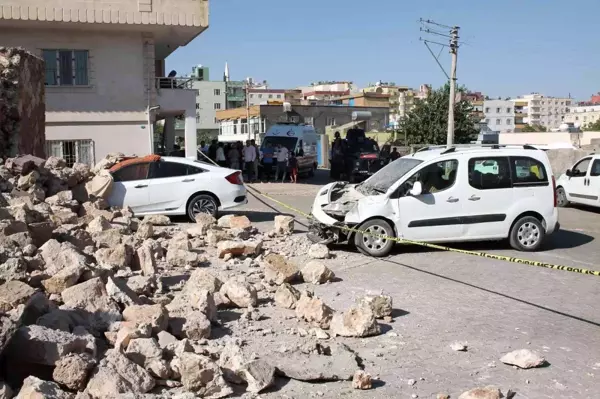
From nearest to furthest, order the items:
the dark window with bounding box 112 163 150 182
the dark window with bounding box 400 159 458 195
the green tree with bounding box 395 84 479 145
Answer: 1. the dark window with bounding box 400 159 458 195
2. the dark window with bounding box 112 163 150 182
3. the green tree with bounding box 395 84 479 145

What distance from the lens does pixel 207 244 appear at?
35.2ft

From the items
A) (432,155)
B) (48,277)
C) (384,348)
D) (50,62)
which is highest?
(50,62)

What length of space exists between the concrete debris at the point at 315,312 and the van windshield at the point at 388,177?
402 centimetres

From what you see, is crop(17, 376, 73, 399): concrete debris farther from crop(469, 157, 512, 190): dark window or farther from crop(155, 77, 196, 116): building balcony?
crop(155, 77, 196, 116): building balcony

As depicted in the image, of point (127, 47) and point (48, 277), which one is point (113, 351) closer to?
point (48, 277)

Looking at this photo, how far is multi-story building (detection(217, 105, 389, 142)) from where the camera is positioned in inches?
2552

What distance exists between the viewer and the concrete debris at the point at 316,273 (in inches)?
322

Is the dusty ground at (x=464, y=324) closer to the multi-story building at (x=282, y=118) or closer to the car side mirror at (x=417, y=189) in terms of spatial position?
the car side mirror at (x=417, y=189)

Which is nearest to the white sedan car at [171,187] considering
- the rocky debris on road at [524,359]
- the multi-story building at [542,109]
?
the rocky debris on road at [524,359]

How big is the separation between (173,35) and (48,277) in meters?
17.9

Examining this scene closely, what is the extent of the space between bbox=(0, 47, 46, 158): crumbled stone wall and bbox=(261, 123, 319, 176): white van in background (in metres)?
13.0

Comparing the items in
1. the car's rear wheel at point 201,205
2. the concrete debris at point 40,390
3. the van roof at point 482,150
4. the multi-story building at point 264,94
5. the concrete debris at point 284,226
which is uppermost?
the multi-story building at point 264,94

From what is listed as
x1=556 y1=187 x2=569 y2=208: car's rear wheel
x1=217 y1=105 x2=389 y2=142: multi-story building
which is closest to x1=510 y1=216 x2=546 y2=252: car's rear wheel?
x1=556 y1=187 x2=569 y2=208: car's rear wheel

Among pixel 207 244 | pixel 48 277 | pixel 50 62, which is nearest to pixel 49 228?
pixel 48 277
